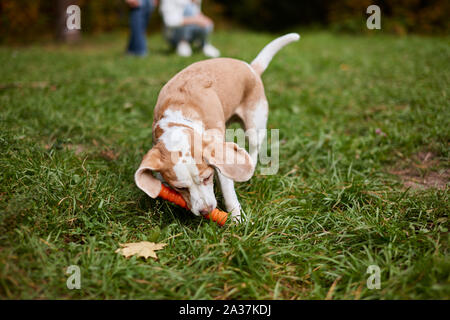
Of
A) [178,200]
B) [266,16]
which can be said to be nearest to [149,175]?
[178,200]

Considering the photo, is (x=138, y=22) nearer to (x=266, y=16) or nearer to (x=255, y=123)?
(x=255, y=123)

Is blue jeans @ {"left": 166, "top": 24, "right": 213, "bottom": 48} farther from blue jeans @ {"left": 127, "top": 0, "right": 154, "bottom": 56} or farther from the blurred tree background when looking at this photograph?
the blurred tree background

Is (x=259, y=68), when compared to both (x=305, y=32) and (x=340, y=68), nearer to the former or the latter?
(x=340, y=68)

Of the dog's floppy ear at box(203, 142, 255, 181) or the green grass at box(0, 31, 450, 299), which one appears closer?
the green grass at box(0, 31, 450, 299)

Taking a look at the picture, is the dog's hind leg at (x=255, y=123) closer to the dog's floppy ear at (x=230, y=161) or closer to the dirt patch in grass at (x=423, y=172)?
the dog's floppy ear at (x=230, y=161)

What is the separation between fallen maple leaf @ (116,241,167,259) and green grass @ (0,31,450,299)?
0.19 ft

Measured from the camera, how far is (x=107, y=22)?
15984 mm

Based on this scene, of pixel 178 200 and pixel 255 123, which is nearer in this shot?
pixel 178 200

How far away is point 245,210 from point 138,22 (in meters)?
7.45

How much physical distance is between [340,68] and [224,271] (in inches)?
256

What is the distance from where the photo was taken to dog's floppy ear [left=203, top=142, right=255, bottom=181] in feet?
8.14

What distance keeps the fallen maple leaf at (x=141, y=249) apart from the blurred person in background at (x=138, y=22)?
7.55m

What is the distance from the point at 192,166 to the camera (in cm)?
249

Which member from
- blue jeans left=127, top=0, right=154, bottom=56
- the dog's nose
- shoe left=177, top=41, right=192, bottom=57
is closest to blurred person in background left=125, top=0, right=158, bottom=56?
blue jeans left=127, top=0, right=154, bottom=56
